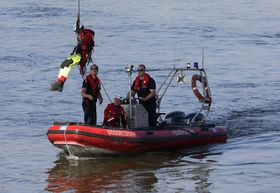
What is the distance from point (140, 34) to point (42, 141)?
51.7 feet

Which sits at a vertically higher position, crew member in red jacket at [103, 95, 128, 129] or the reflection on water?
crew member in red jacket at [103, 95, 128, 129]

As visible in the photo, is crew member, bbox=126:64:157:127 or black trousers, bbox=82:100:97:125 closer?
black trousers, bbox=82:100:97:125

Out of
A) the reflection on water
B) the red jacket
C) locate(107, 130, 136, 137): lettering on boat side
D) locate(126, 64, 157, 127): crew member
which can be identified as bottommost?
the reflection on water

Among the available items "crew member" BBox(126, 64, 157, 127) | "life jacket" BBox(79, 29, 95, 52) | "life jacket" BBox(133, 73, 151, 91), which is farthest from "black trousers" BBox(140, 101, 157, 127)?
"life jacket" BBox(79, 29, 95, 52)

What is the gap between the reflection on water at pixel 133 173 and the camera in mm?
13391

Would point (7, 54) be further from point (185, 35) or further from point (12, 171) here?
point (12, 171)

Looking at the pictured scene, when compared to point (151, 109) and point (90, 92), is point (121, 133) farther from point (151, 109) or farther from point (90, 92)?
point (151, 109)

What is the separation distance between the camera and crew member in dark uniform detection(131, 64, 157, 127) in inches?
608

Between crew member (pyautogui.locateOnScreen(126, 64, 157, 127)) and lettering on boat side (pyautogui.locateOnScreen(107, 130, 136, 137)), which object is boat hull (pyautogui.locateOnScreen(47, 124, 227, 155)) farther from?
crew member (pyautogui.locateOnScreen(126, 64, 157, 127))

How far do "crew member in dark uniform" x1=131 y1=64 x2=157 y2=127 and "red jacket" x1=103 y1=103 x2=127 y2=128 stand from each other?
0.63 meters

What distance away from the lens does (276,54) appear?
94.7ft

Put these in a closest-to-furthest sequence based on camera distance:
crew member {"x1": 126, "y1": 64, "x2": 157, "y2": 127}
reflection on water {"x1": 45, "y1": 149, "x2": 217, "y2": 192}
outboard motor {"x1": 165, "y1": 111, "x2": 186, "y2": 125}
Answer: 1. reflection on water {"x1": 45, "y1": 149, "x2": 217, "y2": 192}
2. crew member {"x1": 126, "y1": 64, "x2": 157, "y2": 127}
3. outboard motor {"x1": 165, "y1": 111, "x2": 186, "y2": 125}

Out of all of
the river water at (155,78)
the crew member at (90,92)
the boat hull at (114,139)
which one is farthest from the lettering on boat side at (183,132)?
the crew member at (90,92)

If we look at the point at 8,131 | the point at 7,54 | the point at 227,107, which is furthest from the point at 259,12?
the point at 8,131
